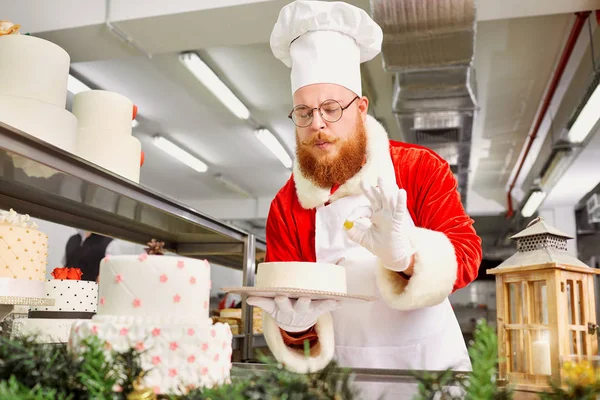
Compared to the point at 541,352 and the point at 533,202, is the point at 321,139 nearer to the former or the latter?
the point at 541,352

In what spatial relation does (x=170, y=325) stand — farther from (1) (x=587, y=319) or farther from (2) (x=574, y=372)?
(1) (x=587, y=319)

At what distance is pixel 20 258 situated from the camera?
158 centimetres

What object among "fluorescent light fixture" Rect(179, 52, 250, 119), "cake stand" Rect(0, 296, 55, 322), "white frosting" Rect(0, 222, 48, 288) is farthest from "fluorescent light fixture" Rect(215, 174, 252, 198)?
"cake stand" Rect(0, 296, 55, 322)

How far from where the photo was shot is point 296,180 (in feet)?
6.51

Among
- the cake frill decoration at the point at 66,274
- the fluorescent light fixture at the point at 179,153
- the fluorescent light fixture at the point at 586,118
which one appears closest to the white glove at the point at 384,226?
the cake frill decoration at the point at 66,274

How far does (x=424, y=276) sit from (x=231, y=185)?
10144 mm

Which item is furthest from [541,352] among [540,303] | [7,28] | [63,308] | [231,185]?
[231,185]

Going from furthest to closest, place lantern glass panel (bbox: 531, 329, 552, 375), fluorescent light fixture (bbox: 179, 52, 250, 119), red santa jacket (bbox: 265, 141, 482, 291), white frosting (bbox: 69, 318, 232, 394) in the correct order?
fluorescent light fixture (bbox: 179, 52, 250, 119) → red santa jacket (bbox: 265, 141, 482, 291) → lantern glass panel (bbox: 531, 329, 552, 375) → white frosting (bbox: 69, 318, 232, 394)

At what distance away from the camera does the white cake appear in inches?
83.0

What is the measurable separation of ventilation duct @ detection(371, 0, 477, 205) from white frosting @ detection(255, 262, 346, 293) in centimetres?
270

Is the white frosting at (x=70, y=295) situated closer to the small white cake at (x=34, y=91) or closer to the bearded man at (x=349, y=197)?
the small white cake at (x=34, y=91)

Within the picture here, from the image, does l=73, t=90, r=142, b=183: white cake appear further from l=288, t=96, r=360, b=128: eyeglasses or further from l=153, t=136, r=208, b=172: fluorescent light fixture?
l=153, t=136, r=208, b=172: fluorescent light fixture

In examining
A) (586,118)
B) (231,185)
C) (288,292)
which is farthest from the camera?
(231,185)

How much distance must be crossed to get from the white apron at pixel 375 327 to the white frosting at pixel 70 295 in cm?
85
